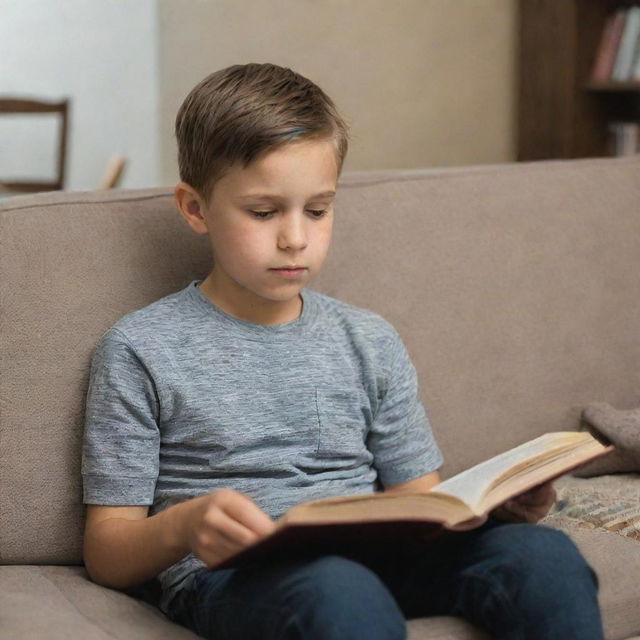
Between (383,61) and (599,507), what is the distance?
2.68m

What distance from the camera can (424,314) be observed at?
1.65 meters

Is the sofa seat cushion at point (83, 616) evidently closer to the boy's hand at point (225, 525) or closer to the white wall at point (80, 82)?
the boy's hand at point (225, 525)

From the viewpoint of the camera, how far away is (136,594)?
4.24ft

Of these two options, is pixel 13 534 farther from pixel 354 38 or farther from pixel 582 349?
pixel 354 38

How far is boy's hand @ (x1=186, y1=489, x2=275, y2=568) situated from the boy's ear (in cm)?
41

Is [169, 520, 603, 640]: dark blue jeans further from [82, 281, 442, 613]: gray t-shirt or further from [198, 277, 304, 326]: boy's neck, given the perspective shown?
[198, 277, 304, 326]: boy's neck

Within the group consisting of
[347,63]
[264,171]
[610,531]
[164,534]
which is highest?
[347,63]

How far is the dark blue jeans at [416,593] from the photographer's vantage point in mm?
994

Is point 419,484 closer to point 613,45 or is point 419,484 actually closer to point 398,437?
point 398,437

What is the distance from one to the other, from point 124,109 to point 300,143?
334cm

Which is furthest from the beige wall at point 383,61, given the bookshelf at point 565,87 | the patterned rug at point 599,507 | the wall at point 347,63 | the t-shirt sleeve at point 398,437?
the t-shirt sleeve at point 398,437

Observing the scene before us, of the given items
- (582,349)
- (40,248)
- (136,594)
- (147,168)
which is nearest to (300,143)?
(40,248)

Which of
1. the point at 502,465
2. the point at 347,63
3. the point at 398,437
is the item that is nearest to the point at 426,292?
the point at 398,437

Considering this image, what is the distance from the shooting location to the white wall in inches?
171
